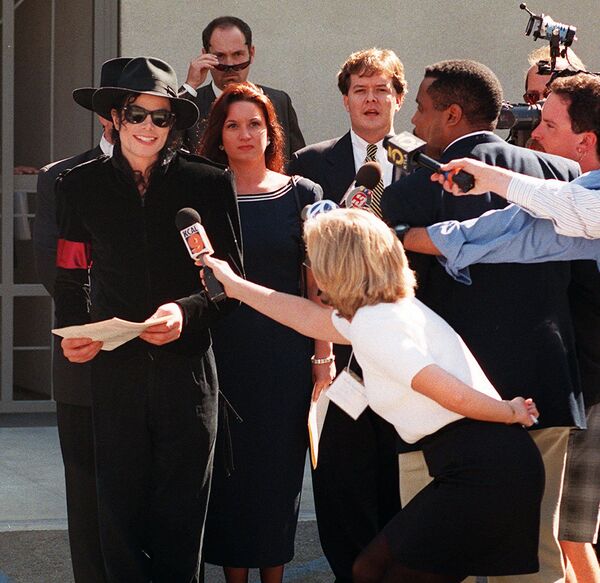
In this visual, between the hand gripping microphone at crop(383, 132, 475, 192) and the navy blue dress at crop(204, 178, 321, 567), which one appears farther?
the navy blue dress at crop(204, 178, 321, 567)

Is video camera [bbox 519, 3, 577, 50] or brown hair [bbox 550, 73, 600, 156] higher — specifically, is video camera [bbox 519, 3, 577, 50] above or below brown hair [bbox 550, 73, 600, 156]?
above

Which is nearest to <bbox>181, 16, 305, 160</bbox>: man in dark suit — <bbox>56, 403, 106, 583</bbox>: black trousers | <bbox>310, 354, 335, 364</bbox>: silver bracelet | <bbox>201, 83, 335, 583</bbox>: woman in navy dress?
<bbox>201, 83, 335, 583</bbox>: woman in navy dress

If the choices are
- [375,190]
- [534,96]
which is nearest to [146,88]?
[375,190]

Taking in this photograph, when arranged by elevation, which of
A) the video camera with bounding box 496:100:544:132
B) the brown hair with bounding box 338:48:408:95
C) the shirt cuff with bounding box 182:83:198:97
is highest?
the brown hair with bounding box 338:48:408:95

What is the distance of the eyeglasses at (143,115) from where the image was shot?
169 inches

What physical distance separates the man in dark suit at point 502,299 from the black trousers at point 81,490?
1215mm

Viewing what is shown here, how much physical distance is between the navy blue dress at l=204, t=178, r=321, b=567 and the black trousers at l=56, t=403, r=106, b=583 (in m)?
0.47

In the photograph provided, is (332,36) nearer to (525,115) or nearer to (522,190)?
(525,115)

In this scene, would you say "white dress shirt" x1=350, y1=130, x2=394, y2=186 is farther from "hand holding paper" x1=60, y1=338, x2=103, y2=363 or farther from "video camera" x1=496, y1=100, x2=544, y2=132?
"hand holding paper" x1=60, y1=338, x2=103, y2=363

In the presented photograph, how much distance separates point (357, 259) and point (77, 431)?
1514 mm

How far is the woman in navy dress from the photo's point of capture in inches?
190

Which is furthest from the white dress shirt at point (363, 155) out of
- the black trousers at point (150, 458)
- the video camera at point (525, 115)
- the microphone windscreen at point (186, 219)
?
the microphone windscreen at point (186, 219)

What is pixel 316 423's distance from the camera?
470 cm

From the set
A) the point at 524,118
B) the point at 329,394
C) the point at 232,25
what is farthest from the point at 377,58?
the point at 329,394
